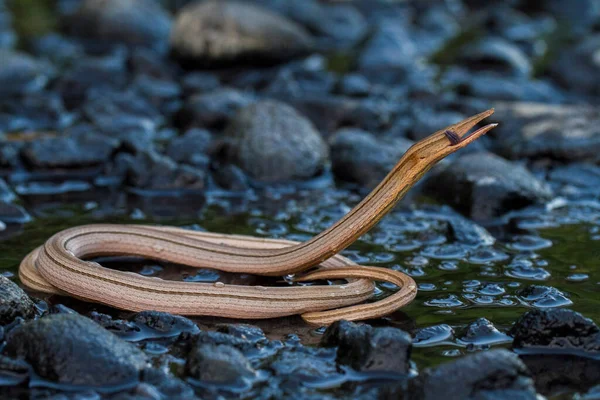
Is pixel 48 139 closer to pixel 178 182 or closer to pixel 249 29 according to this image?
pixel 178 182

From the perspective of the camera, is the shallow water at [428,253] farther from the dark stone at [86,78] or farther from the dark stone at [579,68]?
the dark stone at [579,68]

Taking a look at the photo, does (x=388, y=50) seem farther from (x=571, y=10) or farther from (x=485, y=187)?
(x=485, y=187)

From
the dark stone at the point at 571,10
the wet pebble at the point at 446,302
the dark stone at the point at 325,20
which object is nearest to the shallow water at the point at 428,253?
the wet pebble at the point at 446,302

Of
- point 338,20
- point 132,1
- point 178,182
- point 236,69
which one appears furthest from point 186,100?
point 338,20

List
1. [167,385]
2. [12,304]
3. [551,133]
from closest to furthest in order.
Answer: [167,385] < [12,304] < [551,133]

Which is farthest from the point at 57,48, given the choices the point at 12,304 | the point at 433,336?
the point at 433,336
